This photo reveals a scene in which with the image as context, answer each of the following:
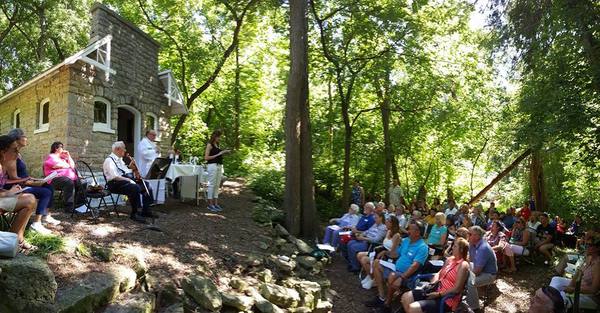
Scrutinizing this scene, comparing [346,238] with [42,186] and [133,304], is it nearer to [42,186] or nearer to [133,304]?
[133,304]

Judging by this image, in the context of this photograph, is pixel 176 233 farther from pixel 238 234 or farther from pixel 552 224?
pixel 552 224

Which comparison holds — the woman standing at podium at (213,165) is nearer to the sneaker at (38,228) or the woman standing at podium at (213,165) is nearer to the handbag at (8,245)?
the sneaker at (38,228)

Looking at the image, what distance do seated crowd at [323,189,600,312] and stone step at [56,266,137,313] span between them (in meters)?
3.39

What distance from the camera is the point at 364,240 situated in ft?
26.2

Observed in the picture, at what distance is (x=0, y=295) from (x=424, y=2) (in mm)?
11479

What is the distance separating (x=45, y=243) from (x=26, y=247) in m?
0.22

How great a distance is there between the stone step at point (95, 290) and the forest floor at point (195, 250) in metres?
0.13

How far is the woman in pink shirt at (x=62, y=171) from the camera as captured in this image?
6129 millimetres

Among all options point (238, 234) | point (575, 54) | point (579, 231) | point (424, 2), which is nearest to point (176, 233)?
point (238, 234)

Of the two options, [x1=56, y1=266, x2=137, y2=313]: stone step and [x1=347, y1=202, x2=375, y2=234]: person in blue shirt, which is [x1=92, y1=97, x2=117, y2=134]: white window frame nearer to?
[x1=347, y1=202, x2=375, y2=234]: person in blue shirt

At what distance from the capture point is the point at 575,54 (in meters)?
6.25

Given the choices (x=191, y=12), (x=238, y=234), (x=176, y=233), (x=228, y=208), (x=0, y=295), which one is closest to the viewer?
(x=0, y=295)

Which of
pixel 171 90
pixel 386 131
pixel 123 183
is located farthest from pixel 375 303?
pixel 386 131

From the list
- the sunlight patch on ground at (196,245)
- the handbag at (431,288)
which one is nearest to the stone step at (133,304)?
the sunlight patch on ground at (196,245)
